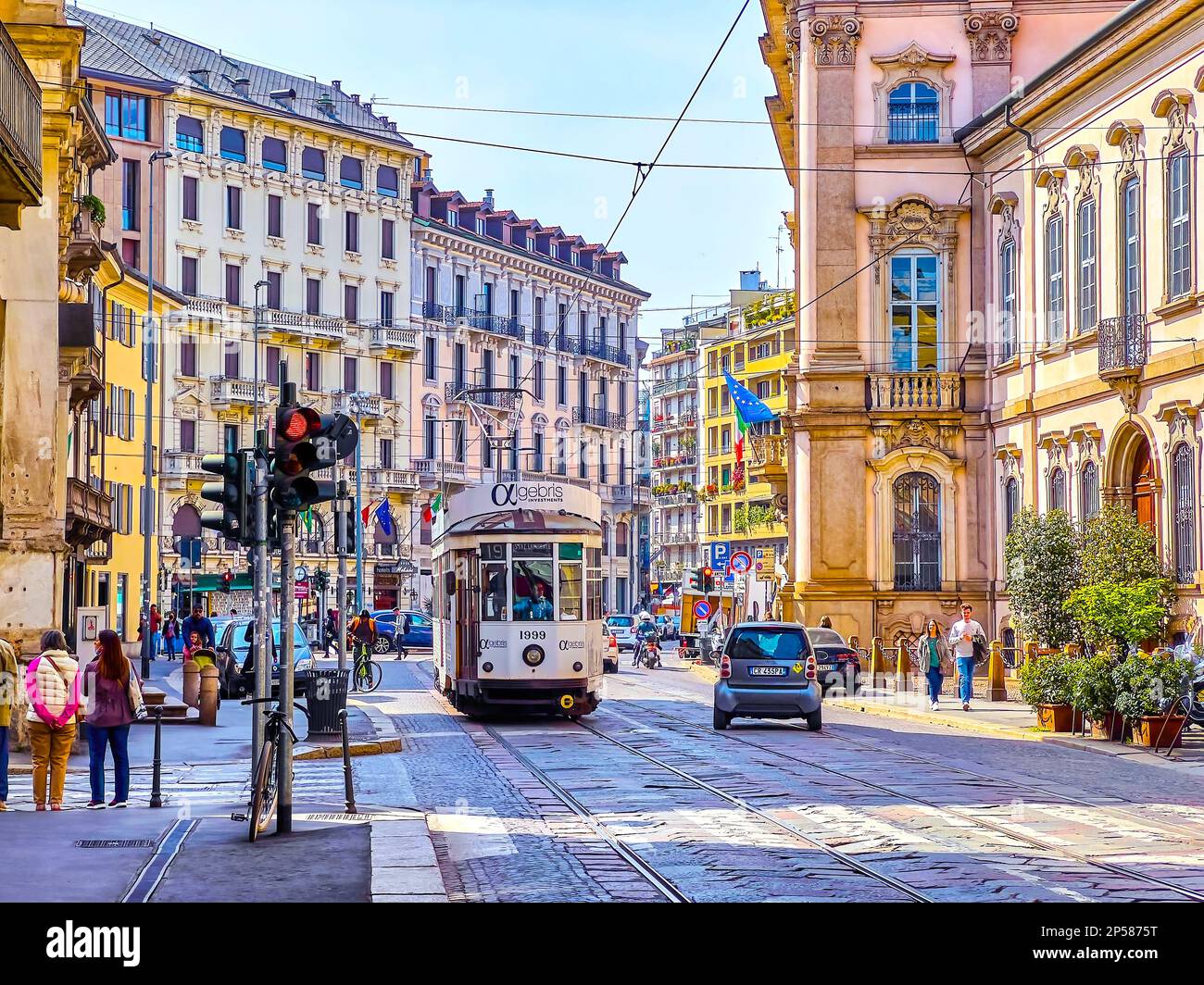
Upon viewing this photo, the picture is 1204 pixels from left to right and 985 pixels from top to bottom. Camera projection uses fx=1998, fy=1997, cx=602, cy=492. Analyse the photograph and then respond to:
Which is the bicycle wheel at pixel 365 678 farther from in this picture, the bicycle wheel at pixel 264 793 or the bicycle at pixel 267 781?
the bicycle wheel at pixel 264 793

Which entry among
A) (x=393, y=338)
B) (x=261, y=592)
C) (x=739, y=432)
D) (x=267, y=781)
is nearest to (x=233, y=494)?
(x=261, y=592)

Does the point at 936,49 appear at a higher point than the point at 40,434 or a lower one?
higher

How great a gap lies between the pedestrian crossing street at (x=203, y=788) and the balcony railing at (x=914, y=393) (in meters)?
23.9

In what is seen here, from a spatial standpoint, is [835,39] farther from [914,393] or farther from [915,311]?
[914,393]

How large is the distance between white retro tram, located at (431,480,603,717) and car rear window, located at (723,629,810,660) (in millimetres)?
2230

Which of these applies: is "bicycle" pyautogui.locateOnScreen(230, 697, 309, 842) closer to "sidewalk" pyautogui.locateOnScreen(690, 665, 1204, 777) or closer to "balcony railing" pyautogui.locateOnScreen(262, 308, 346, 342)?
"sidewalk" pyautogui.locateOnScreen(690, 665, 1204, 777)

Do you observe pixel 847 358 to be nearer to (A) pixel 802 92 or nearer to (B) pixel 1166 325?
(A) pixel 802 92

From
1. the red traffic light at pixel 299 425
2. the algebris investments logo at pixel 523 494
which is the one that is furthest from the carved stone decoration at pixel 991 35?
the red traffic light at pixel 299 425

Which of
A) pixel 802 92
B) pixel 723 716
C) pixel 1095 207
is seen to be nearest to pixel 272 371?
pixel 802 92

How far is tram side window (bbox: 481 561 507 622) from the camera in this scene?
93.6 feet

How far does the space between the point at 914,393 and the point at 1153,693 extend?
2063 centimetres

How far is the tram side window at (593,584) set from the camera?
29047 millimetres
